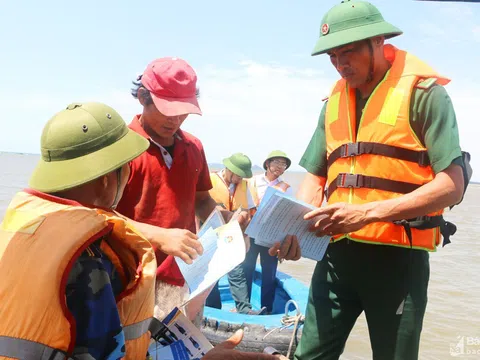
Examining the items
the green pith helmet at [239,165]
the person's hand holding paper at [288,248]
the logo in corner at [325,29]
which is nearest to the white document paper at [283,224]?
the person's hand holding paper at [288,248]

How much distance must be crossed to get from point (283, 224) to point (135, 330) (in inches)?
40.7

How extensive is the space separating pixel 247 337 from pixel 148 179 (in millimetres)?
2823

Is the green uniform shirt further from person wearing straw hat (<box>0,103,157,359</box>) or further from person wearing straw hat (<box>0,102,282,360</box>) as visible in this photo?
person wearing straw hat (<box>0,103,157,359</box>)

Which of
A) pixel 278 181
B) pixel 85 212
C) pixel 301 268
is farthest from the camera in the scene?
pixel 301 268

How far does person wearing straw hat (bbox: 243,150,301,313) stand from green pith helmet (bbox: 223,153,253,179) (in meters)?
0.38

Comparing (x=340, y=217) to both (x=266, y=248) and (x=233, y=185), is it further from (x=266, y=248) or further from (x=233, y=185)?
(x=233, y=185)

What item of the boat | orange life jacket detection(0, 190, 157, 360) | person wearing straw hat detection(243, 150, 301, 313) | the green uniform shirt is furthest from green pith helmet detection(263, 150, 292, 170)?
orange life jacket detection(0, 190, 157, 360)

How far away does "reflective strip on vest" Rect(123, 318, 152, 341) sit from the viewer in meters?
1.48

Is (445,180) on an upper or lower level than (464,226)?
upper

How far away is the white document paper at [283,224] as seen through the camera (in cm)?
224

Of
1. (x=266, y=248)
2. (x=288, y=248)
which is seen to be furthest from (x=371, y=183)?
(x=266, y=248)

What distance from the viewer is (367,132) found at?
242cm

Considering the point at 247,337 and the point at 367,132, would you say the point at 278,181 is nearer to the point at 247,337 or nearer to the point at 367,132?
the point at 247,337

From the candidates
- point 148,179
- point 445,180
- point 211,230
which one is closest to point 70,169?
point 211,230
